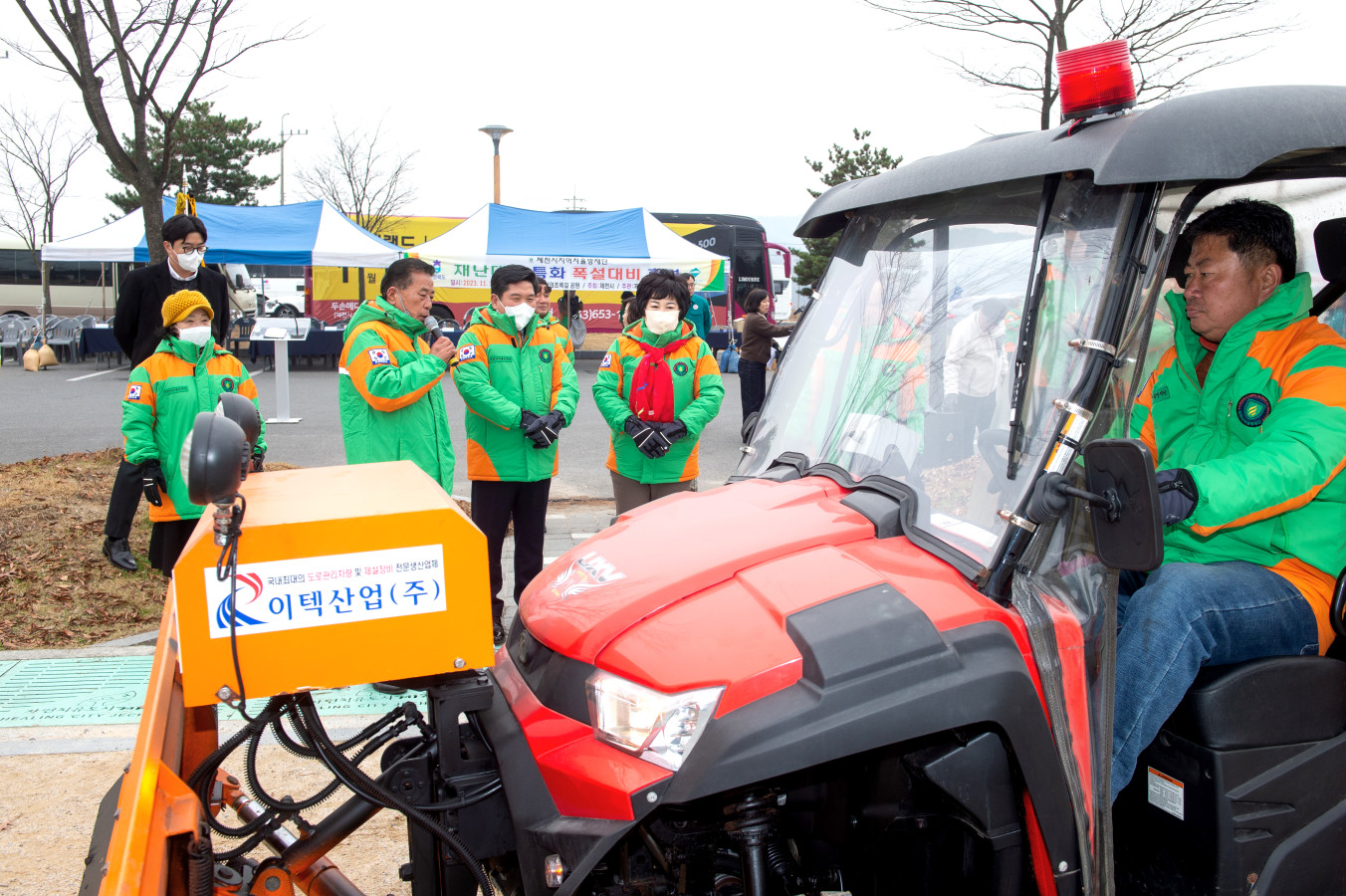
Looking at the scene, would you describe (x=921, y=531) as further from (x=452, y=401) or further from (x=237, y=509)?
(x=452, y=401)

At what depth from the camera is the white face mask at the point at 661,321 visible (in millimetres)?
5664

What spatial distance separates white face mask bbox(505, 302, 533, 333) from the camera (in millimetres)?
5516

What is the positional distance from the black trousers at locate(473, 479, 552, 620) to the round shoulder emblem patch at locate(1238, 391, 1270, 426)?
3814 millimetres

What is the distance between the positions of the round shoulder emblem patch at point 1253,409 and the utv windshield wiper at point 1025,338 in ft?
2.54

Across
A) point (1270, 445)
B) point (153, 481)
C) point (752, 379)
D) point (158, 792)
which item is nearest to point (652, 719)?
point (158, 792)

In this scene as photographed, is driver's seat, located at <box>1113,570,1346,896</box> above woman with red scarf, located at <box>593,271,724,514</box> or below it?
below

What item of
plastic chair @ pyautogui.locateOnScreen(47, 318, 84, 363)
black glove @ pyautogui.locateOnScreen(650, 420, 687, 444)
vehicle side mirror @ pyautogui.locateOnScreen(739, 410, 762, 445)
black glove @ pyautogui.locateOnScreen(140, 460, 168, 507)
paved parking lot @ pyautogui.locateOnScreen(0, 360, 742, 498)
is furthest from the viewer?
plastic chair @ pyautogui.locateOnScreen(47, 318, 84, 363)

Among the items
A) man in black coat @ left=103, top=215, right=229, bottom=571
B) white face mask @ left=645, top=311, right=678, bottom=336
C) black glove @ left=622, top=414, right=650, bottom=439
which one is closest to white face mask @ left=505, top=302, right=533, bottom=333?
white face mask @ left=645, top=311, right=678, bottom=336

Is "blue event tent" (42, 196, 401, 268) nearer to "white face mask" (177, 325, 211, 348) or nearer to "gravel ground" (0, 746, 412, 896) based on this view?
"white face mask" (177, 325, 211, 348)

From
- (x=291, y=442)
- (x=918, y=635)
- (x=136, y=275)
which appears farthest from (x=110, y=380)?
(x=918, y=635)

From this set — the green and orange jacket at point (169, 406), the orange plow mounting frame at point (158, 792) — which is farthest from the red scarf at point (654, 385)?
the orange plow mounting frame at point (158, 792)

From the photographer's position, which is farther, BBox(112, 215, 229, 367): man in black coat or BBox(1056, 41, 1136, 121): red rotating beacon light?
BBox(112, 215, 229, 367): man in black coat

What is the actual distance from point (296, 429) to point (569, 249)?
7.46m

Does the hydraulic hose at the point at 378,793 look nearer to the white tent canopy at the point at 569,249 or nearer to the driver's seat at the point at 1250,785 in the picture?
the driver's seat at the point at 1250,785
